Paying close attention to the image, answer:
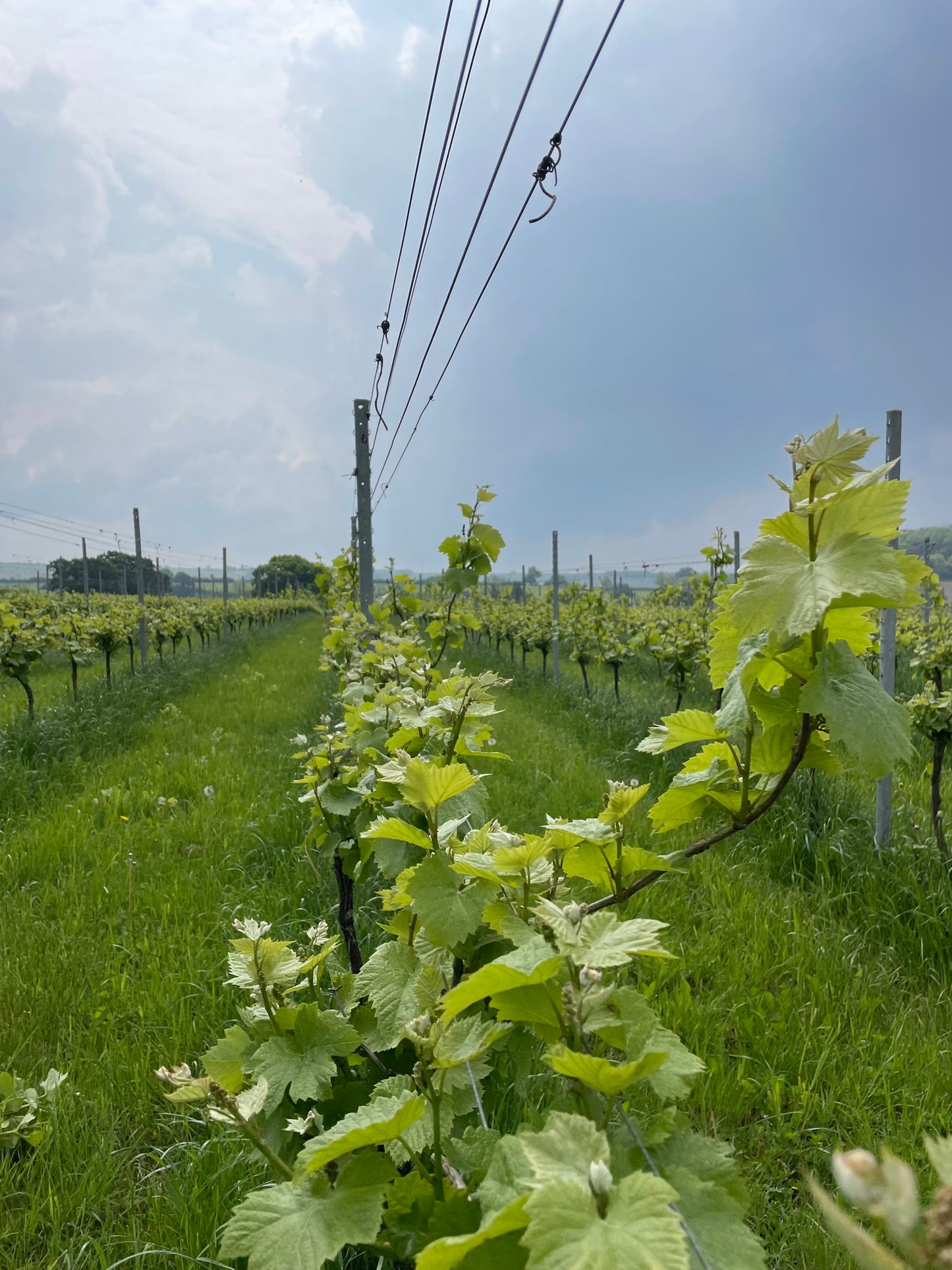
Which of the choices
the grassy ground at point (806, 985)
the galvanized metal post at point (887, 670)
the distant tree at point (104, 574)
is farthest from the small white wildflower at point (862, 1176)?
the distant tree at point (104, 574)

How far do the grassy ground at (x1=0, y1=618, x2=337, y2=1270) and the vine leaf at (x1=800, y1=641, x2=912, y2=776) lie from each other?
180cm

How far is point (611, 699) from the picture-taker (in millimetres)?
9008

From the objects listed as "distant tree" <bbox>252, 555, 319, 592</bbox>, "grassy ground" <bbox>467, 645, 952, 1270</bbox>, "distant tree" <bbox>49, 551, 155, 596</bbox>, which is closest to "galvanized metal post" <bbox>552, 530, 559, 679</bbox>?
"grassy ground" <bbox>467, 645, 952, 1270</bbox>

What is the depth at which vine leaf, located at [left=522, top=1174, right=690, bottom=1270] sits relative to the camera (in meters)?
0.50

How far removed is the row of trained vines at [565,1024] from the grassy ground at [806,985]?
126cm

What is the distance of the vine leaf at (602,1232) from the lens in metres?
0.50

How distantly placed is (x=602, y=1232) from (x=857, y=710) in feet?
1.95

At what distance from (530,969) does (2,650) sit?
27.3 feet

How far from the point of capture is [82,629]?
33.0 ft

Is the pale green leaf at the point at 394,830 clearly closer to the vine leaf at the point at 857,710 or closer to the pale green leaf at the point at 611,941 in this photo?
the pale green leaf at the point at 611,941

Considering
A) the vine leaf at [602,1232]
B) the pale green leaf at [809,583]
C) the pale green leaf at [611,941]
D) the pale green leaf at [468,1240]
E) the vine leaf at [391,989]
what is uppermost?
the pale green leaf at [809,583]

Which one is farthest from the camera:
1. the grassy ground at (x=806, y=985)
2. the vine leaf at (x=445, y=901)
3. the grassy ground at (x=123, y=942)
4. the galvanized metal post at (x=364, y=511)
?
the galvanized metal post at (x=364, y=511)

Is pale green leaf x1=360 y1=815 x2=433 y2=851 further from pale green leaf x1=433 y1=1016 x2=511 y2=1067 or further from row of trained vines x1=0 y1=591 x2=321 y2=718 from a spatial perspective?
row of trained vines x1=0 y1=591 x2=321 y2=718

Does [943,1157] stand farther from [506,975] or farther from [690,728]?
[690,728]
